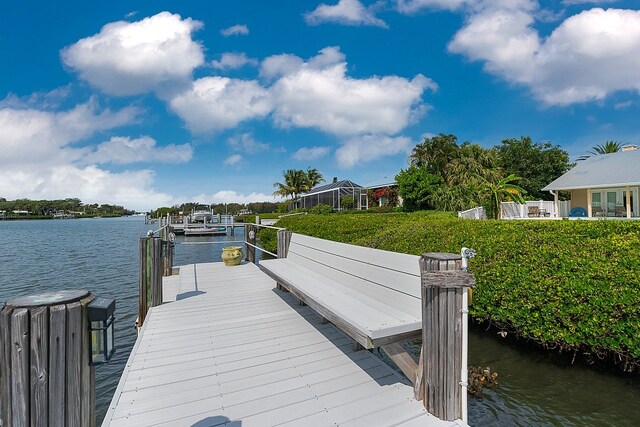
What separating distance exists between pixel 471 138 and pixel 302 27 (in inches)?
933

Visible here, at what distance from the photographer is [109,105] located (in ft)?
51.1

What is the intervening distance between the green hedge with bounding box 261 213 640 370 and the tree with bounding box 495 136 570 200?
27703mm

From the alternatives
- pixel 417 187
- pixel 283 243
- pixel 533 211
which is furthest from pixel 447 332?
pixel 533 211

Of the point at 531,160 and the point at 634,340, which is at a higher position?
the point at 531,160

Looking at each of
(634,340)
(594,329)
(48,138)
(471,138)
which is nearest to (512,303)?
(594,329)

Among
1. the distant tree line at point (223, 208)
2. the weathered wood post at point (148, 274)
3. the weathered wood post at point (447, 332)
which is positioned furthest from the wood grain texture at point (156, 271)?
the distant tree line at point (223, 208)

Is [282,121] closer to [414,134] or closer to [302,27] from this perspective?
[302,27]

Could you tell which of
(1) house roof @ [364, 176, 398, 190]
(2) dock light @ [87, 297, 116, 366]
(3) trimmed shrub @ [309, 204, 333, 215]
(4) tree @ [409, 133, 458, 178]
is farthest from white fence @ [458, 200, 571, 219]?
(2) dock light @ [87, 297, 116, 366]

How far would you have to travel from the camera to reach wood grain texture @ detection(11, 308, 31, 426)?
45.9 inches

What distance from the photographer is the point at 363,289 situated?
3.56 meters

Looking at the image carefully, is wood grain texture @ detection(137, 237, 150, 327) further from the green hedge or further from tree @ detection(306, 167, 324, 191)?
tree @ detection(306, 167, 324, 191)

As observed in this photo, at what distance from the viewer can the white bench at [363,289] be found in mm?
2490

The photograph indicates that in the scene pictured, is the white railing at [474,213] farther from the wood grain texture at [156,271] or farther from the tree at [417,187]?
the wood grain texture at [156,271]

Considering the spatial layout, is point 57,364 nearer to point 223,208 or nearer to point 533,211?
point 533,211
